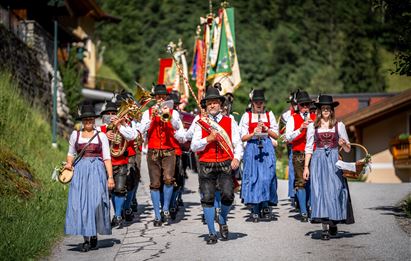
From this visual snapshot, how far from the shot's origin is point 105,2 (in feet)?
292

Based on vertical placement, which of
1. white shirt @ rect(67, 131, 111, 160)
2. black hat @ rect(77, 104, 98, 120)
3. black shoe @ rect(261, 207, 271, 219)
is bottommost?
black shoe @ rect(261, 207, 271, 219)

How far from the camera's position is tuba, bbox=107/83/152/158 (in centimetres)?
1224

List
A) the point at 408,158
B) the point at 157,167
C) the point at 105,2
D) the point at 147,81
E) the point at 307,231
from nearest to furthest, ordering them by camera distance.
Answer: the point at 307,231 → the point at 157,167 → the point at 408,158 → the point at 147,81 → the point at 105,2

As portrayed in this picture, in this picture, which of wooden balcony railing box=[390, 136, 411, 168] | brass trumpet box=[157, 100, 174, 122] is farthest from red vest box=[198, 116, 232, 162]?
wooden balcony railing box=[390, 136, 411, 168]

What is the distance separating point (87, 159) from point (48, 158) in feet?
30.4

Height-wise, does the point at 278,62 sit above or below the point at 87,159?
above

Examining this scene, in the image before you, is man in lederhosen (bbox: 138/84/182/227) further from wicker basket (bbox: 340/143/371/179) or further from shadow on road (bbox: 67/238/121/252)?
wicker basket (bbox: 340/143/371/179)

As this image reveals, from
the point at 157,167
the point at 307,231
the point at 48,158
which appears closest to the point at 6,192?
the point at 157,167

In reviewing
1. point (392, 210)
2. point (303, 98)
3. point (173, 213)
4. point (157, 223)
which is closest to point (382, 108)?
point (392, 210)

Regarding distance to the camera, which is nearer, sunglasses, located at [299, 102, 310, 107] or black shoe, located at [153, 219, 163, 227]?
black shoe, located at [153, 219, 163, 227]

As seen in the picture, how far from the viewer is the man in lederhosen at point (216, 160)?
10492mm

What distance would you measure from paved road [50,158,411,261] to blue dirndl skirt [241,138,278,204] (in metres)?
0.43

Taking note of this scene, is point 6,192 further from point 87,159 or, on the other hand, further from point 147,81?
point 147,81

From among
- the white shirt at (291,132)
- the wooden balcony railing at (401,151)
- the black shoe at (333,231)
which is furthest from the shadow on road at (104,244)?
the wooden balcony railing at (401,151)
